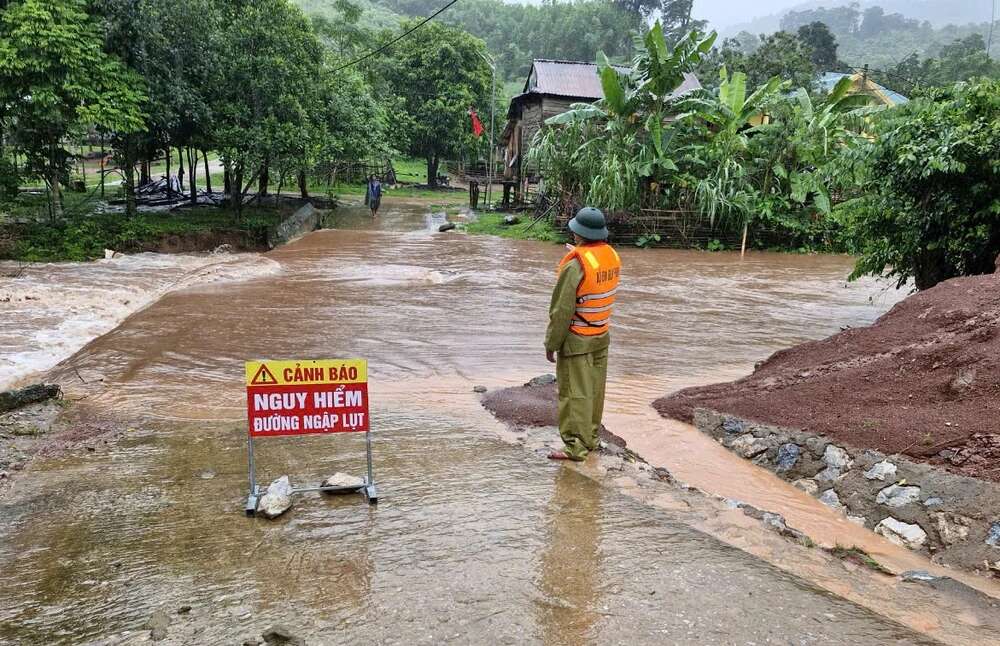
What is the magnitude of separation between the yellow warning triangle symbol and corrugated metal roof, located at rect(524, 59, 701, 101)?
89.1 feet

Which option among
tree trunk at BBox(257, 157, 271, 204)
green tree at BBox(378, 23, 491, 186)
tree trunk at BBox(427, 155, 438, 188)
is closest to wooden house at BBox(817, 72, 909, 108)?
green tree at BBox(378, 23, 491, 186)

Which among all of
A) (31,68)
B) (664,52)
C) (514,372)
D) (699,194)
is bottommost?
(514,372)

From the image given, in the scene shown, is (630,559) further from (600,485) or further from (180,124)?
(180,124)

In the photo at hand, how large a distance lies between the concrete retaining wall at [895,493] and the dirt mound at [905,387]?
125mm

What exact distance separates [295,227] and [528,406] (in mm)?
18156

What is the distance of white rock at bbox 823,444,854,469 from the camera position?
4.99 m

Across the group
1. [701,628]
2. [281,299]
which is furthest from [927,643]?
[281,299]

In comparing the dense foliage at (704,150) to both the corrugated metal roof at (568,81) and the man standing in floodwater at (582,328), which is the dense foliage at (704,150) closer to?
the corrugated metal roof at (568,81)

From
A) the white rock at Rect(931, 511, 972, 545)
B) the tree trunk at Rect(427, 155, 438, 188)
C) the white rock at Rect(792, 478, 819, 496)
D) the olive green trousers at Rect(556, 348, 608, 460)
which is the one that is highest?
the tree trunk at Rect(427, 155, 438, 188)

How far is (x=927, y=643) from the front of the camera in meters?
2.84

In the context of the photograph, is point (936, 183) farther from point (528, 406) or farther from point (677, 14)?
point (677, 14)

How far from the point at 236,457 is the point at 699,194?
19.6m

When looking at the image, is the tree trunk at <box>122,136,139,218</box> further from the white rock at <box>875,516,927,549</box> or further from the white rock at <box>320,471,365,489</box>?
the white rock at <box>875,516,927,549</box>

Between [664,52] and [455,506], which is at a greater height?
[664,52]
